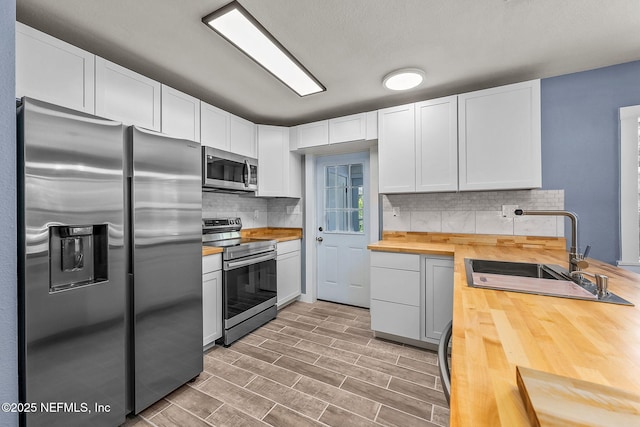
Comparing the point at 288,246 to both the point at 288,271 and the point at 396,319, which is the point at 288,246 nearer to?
the point at 288,271

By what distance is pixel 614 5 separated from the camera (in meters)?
1.57

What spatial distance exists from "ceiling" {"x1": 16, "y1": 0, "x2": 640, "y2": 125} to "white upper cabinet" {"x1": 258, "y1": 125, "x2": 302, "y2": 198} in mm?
815

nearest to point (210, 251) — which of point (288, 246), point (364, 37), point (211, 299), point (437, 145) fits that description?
point (211, 299)

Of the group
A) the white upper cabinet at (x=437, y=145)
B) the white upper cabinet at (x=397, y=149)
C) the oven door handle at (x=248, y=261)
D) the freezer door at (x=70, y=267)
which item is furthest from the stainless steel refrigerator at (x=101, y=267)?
the white upper cabinet at (x=437, y=145)

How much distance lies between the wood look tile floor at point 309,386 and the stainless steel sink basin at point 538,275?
3.02ft

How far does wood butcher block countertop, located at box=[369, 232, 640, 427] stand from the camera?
501 millimetres

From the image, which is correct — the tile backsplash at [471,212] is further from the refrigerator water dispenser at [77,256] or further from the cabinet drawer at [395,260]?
the refrigerator water dispenser at [77,256]

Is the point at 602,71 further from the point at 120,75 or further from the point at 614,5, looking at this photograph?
the point at 120,75

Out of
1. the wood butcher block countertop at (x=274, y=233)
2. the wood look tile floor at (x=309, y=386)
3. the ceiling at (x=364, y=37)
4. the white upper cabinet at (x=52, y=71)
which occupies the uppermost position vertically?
the ceiling at (x=364, y=37)

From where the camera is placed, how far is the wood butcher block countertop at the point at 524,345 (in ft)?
1.64

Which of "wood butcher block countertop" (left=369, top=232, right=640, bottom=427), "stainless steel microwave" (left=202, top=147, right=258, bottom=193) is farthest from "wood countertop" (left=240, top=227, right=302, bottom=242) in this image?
"wood butcher block countertop" (left=369, top=232, right=640, bottom=427)

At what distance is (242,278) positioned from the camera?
2.66 m

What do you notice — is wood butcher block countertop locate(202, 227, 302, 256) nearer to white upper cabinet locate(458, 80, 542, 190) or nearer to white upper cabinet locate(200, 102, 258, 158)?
white upper cabinet locate(200, 102, 258, 158)

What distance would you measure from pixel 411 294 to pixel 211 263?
6.04 ft
